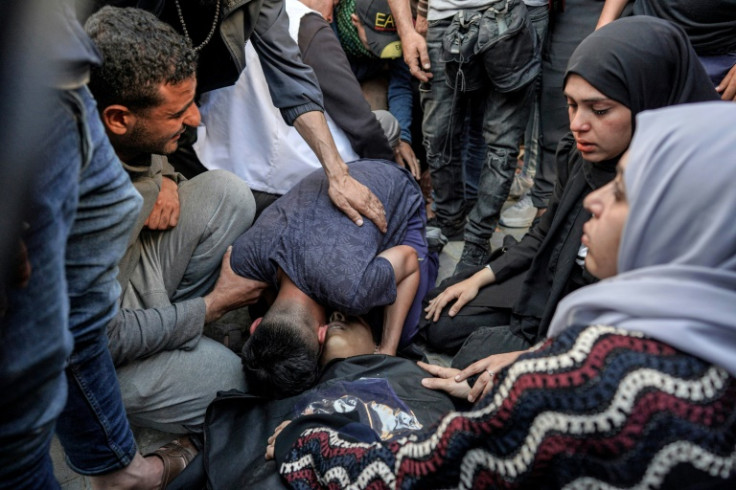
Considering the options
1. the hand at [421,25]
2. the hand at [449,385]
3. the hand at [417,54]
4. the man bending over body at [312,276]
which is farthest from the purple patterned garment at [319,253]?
the hand at [421,25]

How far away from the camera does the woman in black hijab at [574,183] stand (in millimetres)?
1956

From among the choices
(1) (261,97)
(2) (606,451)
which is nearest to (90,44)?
(2) (606,451)

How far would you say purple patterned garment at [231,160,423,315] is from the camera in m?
2.34

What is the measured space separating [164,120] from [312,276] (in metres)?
0.79

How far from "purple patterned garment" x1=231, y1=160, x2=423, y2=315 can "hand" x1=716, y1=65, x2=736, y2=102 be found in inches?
62.4

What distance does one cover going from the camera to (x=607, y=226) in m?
1.20

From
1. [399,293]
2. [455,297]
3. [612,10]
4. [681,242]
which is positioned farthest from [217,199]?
[612,10]

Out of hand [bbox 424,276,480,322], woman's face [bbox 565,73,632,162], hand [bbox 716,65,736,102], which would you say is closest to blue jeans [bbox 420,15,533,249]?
hand [bbox 424,276,480,322]

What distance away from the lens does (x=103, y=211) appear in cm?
125

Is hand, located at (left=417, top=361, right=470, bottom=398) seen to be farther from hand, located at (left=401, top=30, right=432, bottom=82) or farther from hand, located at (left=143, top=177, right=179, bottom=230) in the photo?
hand, located at (left=401, top=30, right=432, bottom=82)

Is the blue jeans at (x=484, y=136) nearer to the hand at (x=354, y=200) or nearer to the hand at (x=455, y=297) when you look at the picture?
the hand at (x=455, y=297)

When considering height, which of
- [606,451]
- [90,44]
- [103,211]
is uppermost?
[90,44]

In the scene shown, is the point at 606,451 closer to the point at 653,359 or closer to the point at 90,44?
the point at 653,359

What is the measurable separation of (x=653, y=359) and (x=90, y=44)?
3.69 feet
